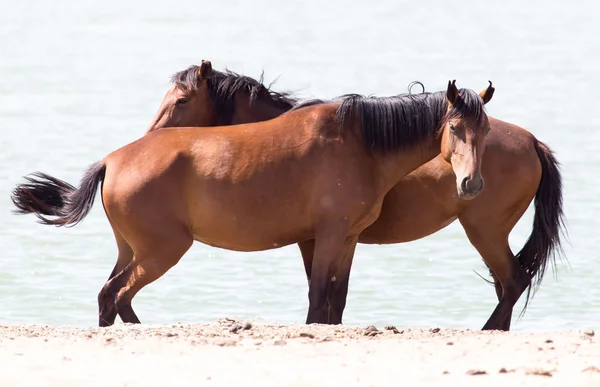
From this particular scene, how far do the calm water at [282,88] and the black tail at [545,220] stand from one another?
200cm

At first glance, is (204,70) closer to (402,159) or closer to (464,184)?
(402,159)

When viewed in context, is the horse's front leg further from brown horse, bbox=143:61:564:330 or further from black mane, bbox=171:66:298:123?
black mane, bbox=171:66:298:123

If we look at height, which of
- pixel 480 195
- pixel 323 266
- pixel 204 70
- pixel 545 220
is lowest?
pixel 323 266

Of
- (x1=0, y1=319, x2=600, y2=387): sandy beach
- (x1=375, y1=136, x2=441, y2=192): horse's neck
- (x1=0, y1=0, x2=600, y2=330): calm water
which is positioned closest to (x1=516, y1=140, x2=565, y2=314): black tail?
(x1=375, y1=136, x2=441, y2=192): horse's neck

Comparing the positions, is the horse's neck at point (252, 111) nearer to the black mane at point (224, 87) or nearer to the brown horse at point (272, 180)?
the black mane at point (224, 87)

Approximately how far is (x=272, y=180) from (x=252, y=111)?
3.85 feet

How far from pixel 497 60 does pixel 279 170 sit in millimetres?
18917

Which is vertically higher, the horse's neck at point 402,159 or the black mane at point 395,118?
the black mane at point 395,118

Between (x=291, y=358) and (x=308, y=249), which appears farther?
(x=308, y=249)

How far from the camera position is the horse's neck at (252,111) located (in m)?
8.63

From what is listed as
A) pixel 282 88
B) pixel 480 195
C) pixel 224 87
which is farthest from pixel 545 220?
pixel 282 88

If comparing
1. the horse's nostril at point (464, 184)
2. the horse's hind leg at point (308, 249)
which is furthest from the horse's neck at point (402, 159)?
the horse's hind leg at point (308, 249)

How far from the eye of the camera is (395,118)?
770cm

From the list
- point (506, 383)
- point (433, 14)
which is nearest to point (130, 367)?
point (506, 383)
